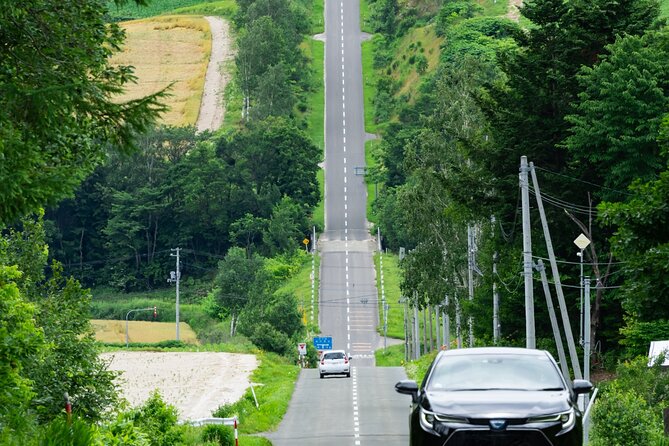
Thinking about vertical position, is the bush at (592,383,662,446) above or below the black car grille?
below

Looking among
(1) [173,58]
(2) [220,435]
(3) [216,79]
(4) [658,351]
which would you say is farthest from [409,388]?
(1) [173,58]

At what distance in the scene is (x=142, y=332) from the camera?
4719 inches

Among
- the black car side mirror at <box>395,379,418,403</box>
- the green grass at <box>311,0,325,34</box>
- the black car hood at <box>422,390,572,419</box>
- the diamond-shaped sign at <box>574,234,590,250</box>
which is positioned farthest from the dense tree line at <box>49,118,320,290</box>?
the black car hood at <box>422,390,572,419</box>

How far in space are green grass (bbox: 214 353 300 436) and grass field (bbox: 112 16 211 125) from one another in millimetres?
94808

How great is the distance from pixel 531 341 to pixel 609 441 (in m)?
21.1

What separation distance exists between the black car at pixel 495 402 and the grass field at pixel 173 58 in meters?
149

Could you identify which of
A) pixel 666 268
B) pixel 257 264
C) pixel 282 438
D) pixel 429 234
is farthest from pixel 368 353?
pixel 666 268

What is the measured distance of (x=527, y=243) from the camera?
4347 cm

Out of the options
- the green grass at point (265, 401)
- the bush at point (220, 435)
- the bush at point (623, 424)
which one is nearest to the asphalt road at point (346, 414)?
the green grass at point (265, 401)

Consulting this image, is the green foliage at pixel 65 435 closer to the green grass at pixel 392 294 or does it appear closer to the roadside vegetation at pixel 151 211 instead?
the roadside vegetation at pixel 151 211

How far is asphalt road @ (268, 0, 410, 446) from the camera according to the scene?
40375mm

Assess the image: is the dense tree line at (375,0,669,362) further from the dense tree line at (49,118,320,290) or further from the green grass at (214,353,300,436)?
the dense tree line at (49,118,320,290)

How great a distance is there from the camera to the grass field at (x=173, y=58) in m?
172

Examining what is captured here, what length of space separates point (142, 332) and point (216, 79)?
66554 mm
